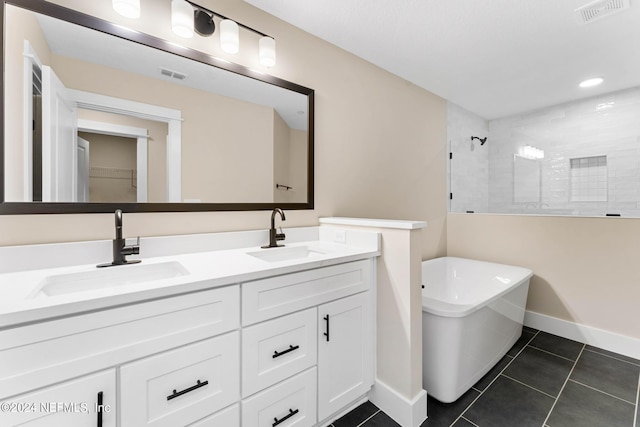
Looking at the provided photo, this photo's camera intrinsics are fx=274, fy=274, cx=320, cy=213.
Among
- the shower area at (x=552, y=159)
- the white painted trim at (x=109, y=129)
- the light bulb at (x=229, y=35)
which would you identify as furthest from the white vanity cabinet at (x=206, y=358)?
the shower area at (x=552, y=159)

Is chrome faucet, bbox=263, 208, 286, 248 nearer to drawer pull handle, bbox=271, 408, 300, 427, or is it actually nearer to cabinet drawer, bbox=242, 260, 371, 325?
cabinet drawer, bbox=242, 260, 371, 325

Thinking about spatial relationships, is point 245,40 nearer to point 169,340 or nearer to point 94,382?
point 169,340

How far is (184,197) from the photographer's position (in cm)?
149

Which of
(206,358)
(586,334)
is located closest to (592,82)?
(586,334)

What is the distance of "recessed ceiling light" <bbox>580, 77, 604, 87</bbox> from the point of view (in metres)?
2.60

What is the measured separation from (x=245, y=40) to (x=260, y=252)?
4.30 feet

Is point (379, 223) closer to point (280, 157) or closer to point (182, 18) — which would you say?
point (280, 157)

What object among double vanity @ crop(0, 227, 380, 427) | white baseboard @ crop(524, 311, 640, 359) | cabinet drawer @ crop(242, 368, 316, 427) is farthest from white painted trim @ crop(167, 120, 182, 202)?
white baseboard @ crop(524, 311, 640, 359)

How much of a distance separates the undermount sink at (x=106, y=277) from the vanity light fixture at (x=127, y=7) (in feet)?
3.82

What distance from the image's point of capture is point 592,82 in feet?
8.75

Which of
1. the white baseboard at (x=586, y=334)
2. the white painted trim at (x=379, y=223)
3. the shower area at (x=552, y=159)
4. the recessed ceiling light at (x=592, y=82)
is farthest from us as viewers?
the shower area at (x=552, y=159)

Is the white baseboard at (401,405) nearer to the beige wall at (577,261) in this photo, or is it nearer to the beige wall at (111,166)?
the beige wall at (111,166)

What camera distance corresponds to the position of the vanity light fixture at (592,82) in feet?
8.53

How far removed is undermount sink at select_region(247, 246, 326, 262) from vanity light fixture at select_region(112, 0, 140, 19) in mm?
1285
